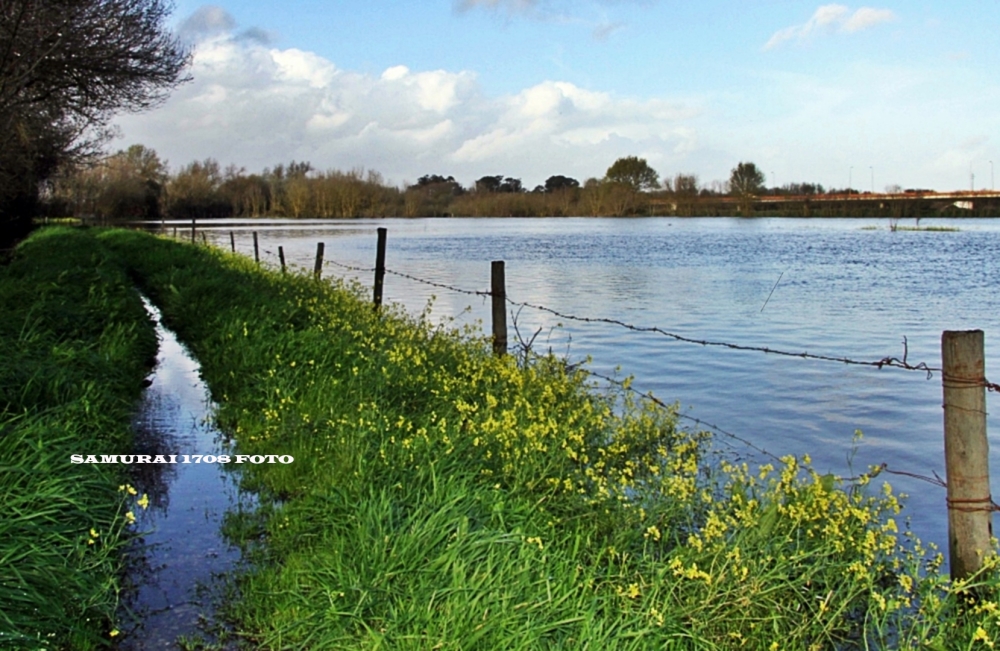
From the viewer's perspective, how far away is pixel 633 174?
418ft

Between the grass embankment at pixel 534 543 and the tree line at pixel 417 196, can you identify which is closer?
the grass embankment at pixel 534 543

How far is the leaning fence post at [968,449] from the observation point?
15.2ft

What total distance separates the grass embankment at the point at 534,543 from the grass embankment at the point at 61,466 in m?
0.78

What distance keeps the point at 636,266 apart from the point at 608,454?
2996 cm

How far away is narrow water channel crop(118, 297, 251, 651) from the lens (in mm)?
4742

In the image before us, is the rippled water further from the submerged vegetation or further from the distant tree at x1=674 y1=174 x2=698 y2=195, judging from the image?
the distant tree at x1=674 y1=174 x2=698 y2=195

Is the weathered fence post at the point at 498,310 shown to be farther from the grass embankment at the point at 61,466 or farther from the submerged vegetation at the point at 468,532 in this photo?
the grass embankment at the point at 61,466

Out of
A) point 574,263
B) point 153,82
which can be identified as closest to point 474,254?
point 574,263

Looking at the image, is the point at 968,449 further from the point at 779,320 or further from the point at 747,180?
the point at 747,180

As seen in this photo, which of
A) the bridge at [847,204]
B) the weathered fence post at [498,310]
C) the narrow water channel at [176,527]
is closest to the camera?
the narrow water channel at [176,527]

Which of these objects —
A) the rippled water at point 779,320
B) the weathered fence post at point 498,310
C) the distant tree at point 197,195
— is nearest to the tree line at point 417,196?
the distant tree at point 197,195

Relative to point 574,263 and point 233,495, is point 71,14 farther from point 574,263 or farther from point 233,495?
point 574,263

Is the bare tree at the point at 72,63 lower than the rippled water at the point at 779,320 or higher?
higher

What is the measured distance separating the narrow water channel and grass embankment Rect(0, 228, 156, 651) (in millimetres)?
187
